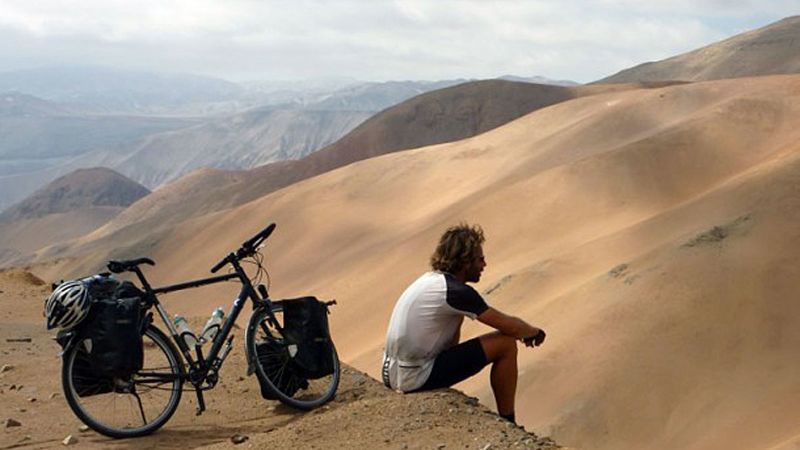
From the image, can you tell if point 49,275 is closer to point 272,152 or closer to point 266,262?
point 266,262

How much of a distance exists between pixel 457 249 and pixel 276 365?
1454mm

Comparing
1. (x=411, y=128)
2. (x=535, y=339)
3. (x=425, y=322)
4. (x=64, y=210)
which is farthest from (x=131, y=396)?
(x=64, y=210)

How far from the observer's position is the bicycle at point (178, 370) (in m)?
5.26

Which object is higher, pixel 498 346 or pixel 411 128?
pixel 411 128

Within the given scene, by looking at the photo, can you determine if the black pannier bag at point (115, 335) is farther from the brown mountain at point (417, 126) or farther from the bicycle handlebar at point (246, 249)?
the brown mountain at point (417, 126)

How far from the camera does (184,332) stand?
5.51 metres

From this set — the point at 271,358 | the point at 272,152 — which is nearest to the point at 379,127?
the point at 271,358

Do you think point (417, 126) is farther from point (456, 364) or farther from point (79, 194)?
point (456, 364)

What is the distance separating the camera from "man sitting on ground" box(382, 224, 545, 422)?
4980mm

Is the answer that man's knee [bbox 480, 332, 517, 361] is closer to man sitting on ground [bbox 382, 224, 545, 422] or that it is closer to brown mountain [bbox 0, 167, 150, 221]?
man sitting on ground [bbox 382, 224, 545, 422]

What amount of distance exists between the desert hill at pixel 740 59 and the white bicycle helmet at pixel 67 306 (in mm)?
77654

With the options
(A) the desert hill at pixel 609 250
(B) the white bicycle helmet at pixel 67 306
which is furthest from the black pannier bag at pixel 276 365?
(A) the desert hill at pixel 609 250

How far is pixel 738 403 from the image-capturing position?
1144 centimetres

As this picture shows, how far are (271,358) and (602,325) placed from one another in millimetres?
9157
